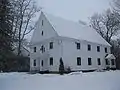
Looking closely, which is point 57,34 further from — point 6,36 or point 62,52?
point 6,36

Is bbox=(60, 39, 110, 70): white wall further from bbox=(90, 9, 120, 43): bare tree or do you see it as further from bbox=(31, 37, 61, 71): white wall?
bbox=(90, 9, 120, 43): bare tree

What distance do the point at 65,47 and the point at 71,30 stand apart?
3.95 m

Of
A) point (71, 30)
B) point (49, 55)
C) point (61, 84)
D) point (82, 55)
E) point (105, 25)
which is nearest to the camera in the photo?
point (61, 84)

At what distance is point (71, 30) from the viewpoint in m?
27.2

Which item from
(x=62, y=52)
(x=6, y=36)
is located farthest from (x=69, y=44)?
(x=6, y=36)

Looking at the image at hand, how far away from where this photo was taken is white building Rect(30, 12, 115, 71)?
24.4 meters

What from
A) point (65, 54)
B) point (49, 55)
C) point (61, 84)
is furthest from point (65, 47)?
point (61, 84)

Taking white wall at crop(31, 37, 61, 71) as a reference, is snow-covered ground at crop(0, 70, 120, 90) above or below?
below

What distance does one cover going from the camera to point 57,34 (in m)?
24.1

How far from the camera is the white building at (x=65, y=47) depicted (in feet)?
79.9

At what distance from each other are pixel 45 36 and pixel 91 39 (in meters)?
7.91

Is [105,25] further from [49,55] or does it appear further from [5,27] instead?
[5,27]

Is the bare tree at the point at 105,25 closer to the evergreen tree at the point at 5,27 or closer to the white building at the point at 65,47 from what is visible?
the white building at the point at 65,47

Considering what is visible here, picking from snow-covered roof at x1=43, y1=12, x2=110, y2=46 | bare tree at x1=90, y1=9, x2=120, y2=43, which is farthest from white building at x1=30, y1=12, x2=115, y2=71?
bare tree at x1=90, y1=9, x2=120, y2=43
